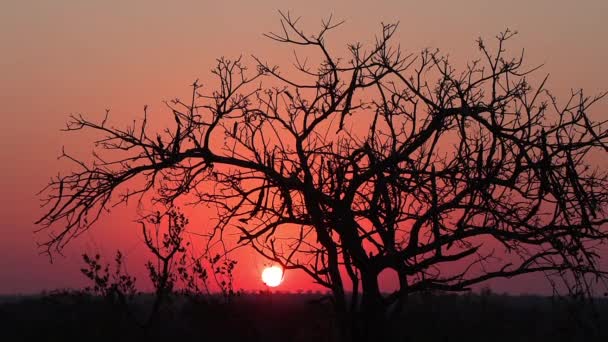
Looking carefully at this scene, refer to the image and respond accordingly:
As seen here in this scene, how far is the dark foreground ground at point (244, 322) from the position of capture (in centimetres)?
2578

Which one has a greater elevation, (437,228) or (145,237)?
(145,237)

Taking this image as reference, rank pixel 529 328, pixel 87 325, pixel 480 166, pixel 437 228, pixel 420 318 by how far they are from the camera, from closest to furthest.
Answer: pixel 480 166 → pixel 437 228 → pixel 87 325 → pixel 420 318 → pixel 529 328

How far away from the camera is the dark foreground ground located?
25781mm

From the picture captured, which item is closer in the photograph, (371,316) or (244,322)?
(371,316)

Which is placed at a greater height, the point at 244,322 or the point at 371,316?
the point at 244,322

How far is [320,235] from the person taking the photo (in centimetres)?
1105

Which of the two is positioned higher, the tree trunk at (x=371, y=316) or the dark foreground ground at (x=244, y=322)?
the dark foreground ground at (x=244, y=322)

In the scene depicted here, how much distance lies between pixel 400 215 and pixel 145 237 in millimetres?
6251

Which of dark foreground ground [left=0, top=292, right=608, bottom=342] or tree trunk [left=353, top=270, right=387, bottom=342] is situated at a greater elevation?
dark foreground ground [left=0, top=292, right=608, bottom=342]

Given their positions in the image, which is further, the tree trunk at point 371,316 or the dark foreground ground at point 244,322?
the dark foreground ground at point 244,322

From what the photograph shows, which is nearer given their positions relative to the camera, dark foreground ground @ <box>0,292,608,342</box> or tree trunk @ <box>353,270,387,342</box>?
tree trunk @ <box>353,270,387,342</box>

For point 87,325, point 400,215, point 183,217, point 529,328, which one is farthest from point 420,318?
point 400,215

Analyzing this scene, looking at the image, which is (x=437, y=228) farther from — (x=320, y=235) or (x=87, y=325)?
(x=87, y=325)

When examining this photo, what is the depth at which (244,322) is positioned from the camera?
87.0 feet
